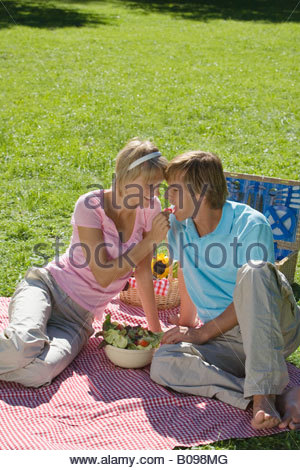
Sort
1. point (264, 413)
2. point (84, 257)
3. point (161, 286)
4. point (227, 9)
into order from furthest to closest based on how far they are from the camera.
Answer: point (227, 9)
point (161, 286)
point (84, 257)
point (264, 413)

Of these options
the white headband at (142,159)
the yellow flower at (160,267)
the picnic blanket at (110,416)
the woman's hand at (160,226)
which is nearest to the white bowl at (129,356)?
the picnic blanket at (110,416)

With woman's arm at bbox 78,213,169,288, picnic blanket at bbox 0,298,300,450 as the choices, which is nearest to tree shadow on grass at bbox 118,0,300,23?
woman's arm at bbox 78,213,169,288

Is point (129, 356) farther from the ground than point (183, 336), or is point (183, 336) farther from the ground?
point (183, 336)

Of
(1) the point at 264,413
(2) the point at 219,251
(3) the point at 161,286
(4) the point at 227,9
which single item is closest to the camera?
(1) the point at 264,413

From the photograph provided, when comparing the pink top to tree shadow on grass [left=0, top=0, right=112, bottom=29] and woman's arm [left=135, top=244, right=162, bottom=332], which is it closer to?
woman's arm [left=135, top=244, right=162, bottom=332]

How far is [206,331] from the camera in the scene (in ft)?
10.0

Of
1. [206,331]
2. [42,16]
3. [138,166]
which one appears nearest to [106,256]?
[138,166]

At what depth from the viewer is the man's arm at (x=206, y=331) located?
116 inches

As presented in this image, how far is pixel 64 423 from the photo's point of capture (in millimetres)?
2764

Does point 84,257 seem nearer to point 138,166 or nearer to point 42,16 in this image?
point 138,166

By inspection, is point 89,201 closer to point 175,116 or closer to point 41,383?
point 41,383

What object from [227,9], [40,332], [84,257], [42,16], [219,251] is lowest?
[40,332]

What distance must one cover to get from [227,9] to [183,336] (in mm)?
16268

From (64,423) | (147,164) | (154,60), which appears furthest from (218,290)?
(154,60)
